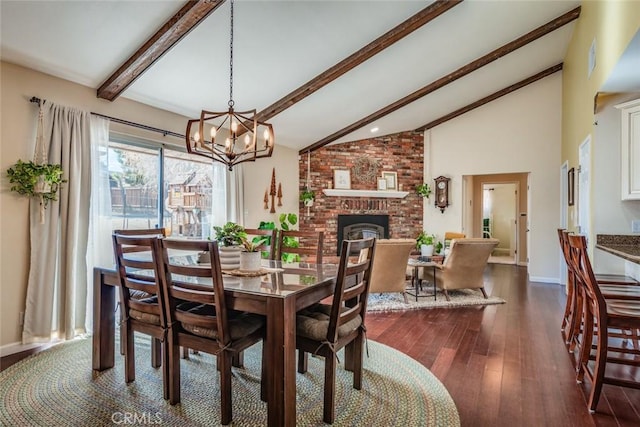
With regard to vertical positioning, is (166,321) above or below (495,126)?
below

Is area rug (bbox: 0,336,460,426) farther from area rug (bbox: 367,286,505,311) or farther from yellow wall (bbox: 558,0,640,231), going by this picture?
yellow wall (bbox: 558,0,640,231)

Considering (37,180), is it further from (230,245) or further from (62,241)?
(230,245)

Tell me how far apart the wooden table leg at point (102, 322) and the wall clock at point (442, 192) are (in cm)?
617

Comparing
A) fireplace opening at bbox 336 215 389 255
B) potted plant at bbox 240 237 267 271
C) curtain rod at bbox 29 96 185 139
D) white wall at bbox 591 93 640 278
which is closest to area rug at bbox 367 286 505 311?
white wall at bbox 591 93 640 278

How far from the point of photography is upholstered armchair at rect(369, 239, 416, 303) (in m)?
4.05

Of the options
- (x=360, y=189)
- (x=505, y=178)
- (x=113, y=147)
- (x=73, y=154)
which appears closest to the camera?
(x=73, y=154)

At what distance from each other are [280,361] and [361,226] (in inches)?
225

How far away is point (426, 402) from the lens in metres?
2.09

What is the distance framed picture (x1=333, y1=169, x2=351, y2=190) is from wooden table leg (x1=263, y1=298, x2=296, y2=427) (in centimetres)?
546

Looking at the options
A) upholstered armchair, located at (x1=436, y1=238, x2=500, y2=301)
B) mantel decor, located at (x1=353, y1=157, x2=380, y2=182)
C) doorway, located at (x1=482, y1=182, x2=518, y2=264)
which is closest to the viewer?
upholstered armchair, located at (x1=436, y1=238, x2=500, y2=301)

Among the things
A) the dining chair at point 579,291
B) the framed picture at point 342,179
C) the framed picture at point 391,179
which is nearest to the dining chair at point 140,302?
the dining chair at point 579,291

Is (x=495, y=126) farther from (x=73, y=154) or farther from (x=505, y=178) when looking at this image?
(x=73, y=154)

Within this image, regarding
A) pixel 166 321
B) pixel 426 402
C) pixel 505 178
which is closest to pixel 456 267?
pixel 426 402

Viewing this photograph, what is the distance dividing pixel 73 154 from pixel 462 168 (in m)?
6.40
